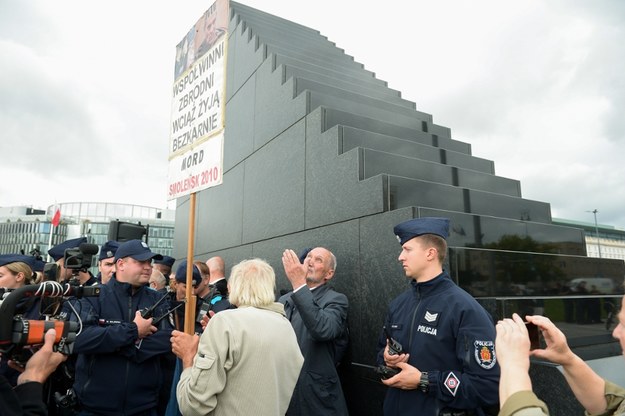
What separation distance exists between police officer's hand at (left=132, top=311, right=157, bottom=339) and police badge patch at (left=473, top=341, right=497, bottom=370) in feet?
7.70

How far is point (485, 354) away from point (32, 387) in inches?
87.6

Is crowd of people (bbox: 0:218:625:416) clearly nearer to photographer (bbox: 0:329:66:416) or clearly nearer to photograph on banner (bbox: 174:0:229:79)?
photographer (bbox: 0:329:66:416)

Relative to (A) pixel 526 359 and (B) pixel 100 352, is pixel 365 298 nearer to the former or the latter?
(B) pixel 100 352

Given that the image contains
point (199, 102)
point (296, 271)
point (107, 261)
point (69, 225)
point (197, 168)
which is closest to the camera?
point (296, 271)

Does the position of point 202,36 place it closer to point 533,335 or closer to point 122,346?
point 122,346

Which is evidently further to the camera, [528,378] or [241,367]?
[241,367]

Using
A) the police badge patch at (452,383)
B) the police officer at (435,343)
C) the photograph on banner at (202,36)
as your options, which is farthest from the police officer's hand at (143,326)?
the photograph on banner at (202,36)

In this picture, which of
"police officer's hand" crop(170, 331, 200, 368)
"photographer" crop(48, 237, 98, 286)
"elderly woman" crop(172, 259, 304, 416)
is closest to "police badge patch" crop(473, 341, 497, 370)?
"elderly woman" crop(172, 259, 304, 416)

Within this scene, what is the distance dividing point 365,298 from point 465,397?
179cm

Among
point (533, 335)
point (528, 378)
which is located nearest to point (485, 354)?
point (533, 335)

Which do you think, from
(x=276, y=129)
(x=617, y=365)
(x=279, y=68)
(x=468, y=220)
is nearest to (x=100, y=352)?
(x=468, y=220)

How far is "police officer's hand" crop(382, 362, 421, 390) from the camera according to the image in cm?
237

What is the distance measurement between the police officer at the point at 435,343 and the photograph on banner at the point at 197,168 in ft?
5.80

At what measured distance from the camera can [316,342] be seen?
11.8 feet
